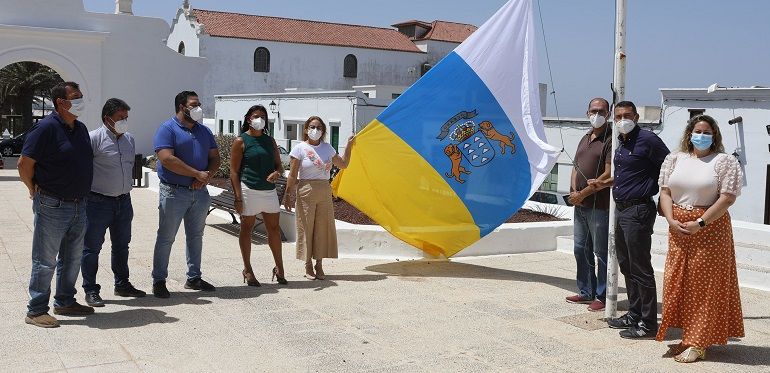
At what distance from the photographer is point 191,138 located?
23.3 ft

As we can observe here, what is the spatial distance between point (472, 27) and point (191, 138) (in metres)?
59.3

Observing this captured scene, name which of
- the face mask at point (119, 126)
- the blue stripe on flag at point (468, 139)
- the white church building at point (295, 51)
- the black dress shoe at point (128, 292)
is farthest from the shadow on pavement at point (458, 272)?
the white church building at point (295, 51)

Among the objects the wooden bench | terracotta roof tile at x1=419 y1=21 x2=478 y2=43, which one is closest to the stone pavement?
the wooden bench

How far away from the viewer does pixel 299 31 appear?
54969mm

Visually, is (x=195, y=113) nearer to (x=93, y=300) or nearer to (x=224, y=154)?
(x=93, y=300)

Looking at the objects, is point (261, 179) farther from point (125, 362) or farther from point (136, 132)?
point (136, 132)

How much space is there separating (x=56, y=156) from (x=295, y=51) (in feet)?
160

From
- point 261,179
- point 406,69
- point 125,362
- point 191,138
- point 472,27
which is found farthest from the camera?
point 472,27

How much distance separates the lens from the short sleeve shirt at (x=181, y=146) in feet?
23.0

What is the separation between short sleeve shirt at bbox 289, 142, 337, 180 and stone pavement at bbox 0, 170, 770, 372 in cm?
109

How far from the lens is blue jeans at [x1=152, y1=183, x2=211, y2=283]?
7070mm

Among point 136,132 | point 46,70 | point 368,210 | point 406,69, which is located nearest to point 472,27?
point 406,69

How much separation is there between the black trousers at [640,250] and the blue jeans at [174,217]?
3.71 m

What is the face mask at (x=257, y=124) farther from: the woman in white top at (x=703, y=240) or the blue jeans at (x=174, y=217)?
the woman in white top at (x=703, y=240)
